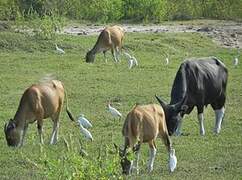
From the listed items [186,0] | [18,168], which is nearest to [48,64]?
[18,168]

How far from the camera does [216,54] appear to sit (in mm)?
28766

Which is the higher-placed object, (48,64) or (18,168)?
(18,168)

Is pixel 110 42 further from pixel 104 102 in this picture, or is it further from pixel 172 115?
pixel 172 115

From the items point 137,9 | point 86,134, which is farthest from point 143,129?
point 137,9

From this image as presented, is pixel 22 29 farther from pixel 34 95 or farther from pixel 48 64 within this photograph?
pixel 34 95

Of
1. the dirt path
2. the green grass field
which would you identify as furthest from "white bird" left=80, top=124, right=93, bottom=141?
the dirt path

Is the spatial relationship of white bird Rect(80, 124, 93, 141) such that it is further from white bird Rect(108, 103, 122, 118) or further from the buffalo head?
white bird Rect(108, 103, 122, 118)

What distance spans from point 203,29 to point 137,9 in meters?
8.19

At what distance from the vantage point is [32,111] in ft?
43.1

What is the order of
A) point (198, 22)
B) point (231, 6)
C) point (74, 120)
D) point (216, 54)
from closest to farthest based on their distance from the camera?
point (74, 120)
point (216, 54)
point (198, 22)
point (231, 6)

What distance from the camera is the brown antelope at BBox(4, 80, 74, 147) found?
13.0m

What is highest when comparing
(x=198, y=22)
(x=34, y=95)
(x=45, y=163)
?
(x=45, y=163)

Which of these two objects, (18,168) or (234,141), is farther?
(234,141)

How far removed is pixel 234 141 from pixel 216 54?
1525cm
